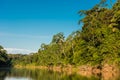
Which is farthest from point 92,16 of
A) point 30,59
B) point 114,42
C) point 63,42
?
→ point 30,59

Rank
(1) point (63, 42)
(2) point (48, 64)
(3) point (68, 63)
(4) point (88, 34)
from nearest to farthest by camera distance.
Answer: (4) point (88, 34) < (3) point (68, 63) < (1) point (63, 42) < (2) point (48, 64)

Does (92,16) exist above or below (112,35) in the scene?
above

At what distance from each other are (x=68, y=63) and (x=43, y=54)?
43.2 m

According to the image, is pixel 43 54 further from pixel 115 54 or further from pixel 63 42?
pixel 115 54

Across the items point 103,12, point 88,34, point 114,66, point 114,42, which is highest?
point 103,12

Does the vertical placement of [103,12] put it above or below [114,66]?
above

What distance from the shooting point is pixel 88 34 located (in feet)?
200

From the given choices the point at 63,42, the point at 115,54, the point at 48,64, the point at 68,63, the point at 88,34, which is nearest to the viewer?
the point at 115,54

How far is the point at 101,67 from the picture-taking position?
54.9 metres

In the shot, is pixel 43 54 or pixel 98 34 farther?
pixel 43 54

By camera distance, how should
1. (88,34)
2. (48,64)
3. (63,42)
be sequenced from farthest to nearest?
(48,64) < (63,42) < (88,34)

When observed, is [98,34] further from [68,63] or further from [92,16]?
[68,63]

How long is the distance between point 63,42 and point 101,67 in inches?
1664

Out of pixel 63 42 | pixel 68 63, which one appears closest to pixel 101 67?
pixel 68 63
